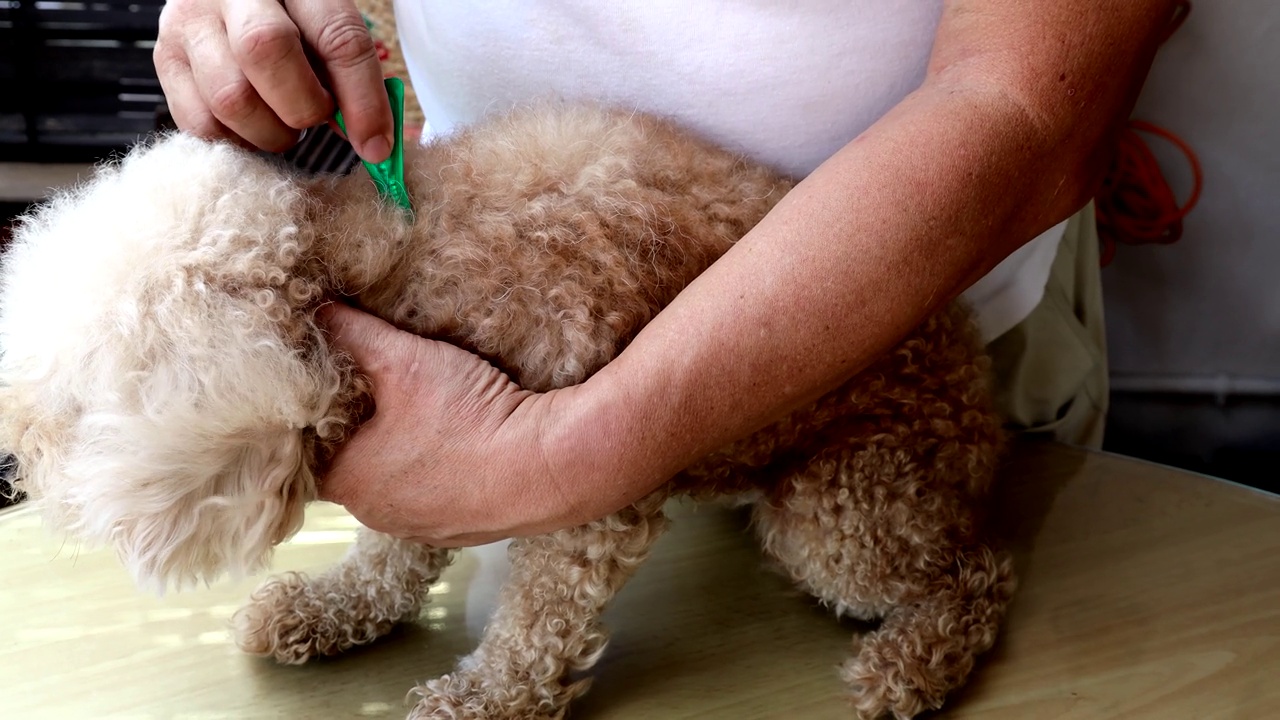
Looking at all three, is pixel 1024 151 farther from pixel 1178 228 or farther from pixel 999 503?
pixel 1178 228

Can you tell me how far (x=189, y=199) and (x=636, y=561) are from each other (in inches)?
15.0

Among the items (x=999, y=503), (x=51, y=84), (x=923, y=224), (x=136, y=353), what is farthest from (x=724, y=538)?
(x=51, y=84)

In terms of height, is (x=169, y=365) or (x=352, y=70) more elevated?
(x=352, y=70)

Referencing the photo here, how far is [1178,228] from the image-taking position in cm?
125

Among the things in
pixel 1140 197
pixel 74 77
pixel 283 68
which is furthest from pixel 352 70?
pixel 74 77

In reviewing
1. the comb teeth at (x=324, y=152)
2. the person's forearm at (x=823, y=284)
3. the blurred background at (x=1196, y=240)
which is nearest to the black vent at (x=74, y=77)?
the blurred background at (x=1196, y=240)

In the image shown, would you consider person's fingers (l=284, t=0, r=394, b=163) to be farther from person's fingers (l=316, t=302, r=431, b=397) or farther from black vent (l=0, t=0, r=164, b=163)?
black vent (l=0, t=0, r=164, b=163)

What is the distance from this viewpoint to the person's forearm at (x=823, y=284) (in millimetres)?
577

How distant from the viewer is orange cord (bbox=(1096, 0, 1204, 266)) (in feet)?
3.98

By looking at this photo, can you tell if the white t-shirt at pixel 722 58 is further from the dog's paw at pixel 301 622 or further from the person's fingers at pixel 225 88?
the dog's paw at pixel 301 622

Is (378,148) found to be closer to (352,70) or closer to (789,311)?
(352,70)

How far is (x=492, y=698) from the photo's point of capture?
2.27 feet

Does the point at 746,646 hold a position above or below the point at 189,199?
below

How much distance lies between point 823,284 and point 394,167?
288mm
